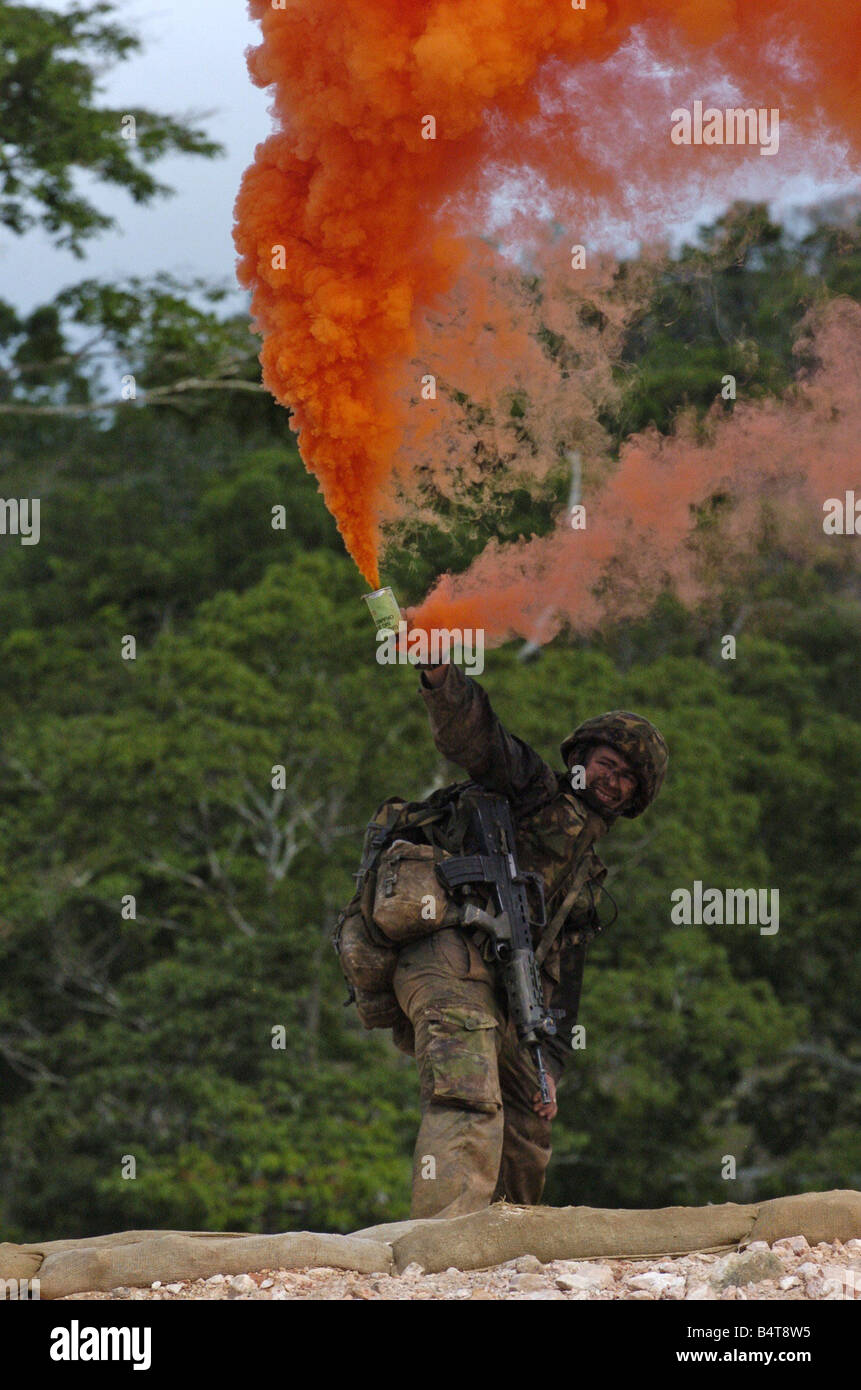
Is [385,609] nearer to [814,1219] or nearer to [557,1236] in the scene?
[557,1236]

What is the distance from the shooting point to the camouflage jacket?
24.2 ft

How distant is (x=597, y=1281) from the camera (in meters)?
6.14

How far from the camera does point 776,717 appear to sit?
25.1m

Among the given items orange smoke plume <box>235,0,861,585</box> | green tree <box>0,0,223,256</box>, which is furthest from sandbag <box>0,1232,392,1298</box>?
green tree <box>0,0,223,256</box>

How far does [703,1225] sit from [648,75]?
4683 mm

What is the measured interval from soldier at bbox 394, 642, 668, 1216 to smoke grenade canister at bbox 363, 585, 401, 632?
0.28m

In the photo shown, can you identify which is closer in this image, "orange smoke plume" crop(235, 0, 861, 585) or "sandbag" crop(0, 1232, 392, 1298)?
"sandbag" crop(0, 1232, 392, 1298)

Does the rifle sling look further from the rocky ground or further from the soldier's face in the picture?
the rocky ground

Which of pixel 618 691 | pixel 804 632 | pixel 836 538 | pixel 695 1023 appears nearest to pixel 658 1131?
pixel 695 1023

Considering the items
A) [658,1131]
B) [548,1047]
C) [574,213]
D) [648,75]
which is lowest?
[658,1131]

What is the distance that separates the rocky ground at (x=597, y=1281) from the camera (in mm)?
5953

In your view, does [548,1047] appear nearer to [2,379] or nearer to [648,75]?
[648,75]

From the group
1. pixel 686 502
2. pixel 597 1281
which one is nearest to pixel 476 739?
pixel 686 502

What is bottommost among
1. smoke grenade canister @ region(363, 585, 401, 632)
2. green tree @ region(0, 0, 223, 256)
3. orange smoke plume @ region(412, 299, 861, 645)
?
smoke grenade canister @ region(363, 585, 401, 632)
